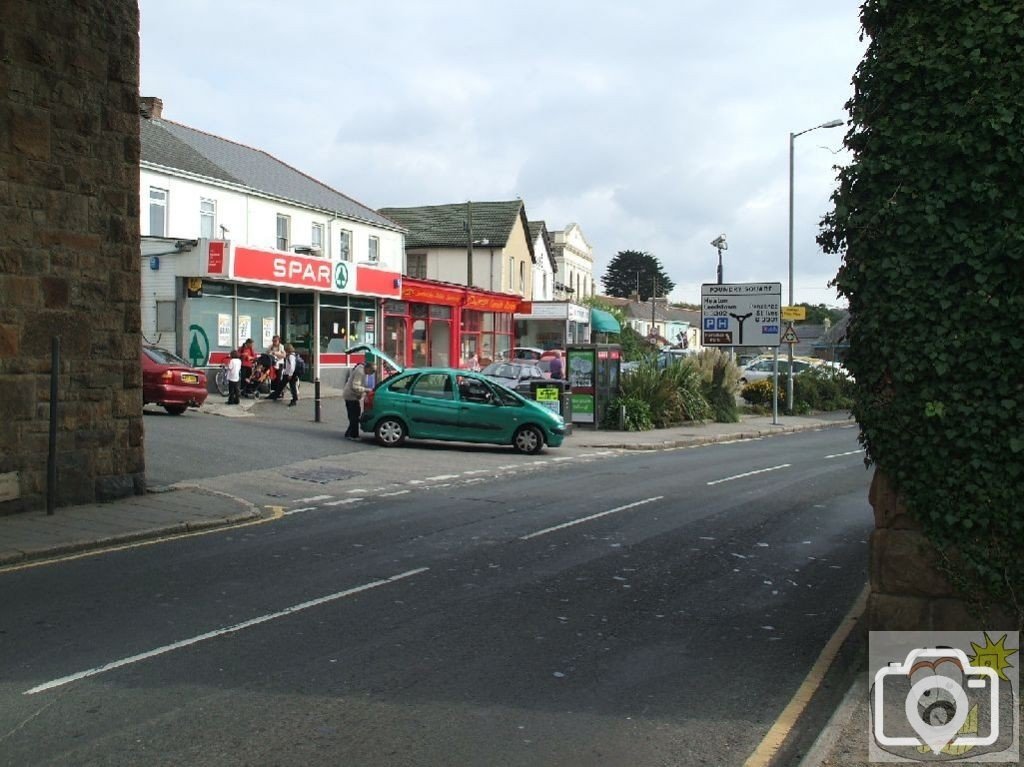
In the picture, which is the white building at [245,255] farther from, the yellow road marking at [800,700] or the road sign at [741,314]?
the yellow road marking at [800,700]

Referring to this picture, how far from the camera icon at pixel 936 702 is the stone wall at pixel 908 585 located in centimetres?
21

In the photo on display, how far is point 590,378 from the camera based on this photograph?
91.1ft

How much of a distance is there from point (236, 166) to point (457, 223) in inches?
973

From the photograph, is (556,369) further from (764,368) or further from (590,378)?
(764,368)

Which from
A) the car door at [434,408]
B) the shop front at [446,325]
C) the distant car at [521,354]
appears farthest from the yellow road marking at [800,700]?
the distant car at [521,354]

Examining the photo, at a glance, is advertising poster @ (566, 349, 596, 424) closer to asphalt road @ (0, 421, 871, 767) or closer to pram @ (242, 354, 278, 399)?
pram @ (242, 354, 278, 399)

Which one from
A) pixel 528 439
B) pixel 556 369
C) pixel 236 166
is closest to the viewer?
pixel 528 439

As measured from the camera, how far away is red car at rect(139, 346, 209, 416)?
2319 centimetres

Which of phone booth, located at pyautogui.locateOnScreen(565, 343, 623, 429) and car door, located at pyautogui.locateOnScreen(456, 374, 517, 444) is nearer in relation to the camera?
car door, located at pyautogui.locateOnScreen(456, 374, 517, 444)

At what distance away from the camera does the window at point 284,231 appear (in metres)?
34.9

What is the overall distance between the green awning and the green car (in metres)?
37.5

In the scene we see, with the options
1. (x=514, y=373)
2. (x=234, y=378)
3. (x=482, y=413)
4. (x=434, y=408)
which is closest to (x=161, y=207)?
(x=234, y=378)

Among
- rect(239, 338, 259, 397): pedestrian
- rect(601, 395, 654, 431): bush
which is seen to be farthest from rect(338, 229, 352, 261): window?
rect(601, 395, 654, 431): bush

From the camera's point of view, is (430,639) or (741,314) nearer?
(430,639)
